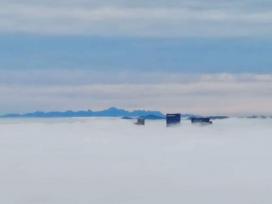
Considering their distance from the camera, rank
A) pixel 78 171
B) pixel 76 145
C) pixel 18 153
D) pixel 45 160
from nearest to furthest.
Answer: pixel 78 171 < pixel 45 160 < pixel 18 153 < pixel 76 145

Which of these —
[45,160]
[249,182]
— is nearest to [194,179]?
[249,182]

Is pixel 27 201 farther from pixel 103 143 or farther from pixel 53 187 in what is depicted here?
pixel 103 143

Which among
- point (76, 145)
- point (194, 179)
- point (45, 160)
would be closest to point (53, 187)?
point (194, 179)

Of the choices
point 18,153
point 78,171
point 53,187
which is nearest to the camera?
point 53,187

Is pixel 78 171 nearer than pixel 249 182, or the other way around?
pixel 249 182

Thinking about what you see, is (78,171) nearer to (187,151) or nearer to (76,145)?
(187,151)

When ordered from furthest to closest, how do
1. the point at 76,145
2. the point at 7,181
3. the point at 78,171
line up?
the point at 76,145, the point at 78,171, the point at 7,181

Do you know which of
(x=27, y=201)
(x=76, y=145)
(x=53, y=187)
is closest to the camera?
(x=27, y=201)

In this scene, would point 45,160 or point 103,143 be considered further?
point 103,143
